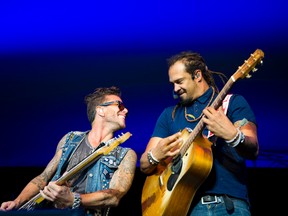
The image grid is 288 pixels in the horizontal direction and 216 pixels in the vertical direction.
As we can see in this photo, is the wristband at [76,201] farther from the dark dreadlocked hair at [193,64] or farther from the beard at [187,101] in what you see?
the dark dreadlocked hair at [193,64]

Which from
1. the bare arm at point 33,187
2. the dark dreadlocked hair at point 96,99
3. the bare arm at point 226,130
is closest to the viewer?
the bare arm at point 226,130

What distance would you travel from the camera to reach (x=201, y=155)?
2.68 metres

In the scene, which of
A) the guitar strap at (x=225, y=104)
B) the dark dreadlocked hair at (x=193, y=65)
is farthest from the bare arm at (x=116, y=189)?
the guitar strap at (x=225, y=104)

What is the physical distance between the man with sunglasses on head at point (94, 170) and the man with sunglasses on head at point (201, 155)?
0.21 metres

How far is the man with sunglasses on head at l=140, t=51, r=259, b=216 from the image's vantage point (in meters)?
2.62

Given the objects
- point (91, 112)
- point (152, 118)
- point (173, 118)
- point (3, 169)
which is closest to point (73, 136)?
point (91, 112)

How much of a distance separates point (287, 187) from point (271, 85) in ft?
2.74

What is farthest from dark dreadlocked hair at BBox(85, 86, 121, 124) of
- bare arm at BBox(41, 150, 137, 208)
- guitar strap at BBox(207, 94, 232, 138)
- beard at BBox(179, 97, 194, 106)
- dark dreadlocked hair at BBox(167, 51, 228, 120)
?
guitar strap at BBox(207, 94, 232, 138)

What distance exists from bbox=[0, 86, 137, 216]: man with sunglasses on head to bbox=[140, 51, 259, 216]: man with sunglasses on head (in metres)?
0.21

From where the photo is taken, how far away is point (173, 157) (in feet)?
9.66

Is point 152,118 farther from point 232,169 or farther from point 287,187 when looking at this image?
point 232,169

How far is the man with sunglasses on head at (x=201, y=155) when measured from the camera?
262 centimetres

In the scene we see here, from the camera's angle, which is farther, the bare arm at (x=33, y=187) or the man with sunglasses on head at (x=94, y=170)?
the bare arm at (x=33, y=187)

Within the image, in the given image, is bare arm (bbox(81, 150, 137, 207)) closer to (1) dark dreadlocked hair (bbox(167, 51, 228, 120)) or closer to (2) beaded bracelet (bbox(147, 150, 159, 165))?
(2) beaded bracelet (bbox(147, 150, 159, 165))
